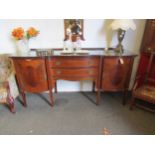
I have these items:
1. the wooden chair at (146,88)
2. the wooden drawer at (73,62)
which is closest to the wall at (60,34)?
the wooden chair at (146,88)

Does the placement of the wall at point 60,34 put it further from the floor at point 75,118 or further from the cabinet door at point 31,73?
the floor at point 75,118

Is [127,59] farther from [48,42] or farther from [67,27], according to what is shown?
[48,42]

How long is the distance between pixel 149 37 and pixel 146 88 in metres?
0.82

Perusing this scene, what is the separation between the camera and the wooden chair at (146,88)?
1.99 metres

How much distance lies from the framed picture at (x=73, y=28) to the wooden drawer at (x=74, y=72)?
60cm

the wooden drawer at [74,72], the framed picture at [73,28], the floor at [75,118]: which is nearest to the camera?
the floor at [75,118]

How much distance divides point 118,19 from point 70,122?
1.65m

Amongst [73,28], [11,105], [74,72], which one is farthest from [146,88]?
[11,105]

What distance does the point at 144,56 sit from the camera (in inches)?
93.2

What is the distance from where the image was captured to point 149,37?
2229mm

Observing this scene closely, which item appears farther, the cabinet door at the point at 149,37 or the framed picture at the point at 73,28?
the framed picture at the point at 73,28

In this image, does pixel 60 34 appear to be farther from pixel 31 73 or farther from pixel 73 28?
pixel 31 73

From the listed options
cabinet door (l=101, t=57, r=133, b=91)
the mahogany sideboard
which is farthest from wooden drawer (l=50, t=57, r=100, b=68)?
cabinet door (l=101, t=57, r=133, b=91)

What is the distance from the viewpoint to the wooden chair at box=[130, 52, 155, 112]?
6.52 ft
